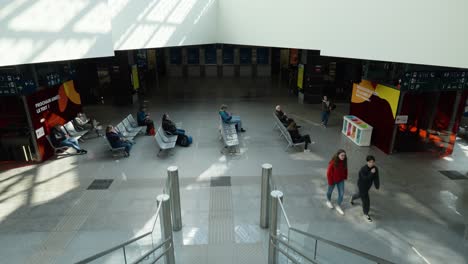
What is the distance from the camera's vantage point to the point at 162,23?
446 inches

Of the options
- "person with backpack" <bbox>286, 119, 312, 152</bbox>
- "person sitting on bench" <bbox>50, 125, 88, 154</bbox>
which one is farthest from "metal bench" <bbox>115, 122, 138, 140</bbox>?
"person with backpack" <bbox>286, 119, 312, 152</bbox>

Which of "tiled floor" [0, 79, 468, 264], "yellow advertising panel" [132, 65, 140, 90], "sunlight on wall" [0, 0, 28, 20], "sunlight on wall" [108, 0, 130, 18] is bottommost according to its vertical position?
"tiled floor" [0, 79, 468, 264]

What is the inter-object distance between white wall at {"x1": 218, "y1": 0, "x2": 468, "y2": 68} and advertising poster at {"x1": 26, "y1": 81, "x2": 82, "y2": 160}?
7.81 m

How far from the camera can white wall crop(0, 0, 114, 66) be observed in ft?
19.3

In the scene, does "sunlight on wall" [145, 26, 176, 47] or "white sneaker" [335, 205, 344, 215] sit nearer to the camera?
"white sneaker" [335, 205, 344, 215]

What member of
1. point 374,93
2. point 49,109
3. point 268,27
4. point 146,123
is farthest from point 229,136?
point 49,109

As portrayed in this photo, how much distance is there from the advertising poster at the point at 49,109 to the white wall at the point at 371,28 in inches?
307

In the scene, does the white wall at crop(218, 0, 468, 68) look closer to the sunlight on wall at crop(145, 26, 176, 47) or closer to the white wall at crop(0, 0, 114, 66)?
the sunlight on wall at crop(145, 26, 176, 47)

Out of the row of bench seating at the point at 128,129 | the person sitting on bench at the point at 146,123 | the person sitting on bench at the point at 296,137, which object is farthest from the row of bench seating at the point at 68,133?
the person sitting on bench at the point at 296,137

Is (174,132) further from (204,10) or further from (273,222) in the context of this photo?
(273,222)

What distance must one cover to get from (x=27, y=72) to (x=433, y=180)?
12632mm

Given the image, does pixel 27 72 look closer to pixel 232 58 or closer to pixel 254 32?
pixel 254 32

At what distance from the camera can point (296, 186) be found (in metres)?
7.93

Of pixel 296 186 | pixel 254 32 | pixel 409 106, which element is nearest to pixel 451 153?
pixel 409 106
